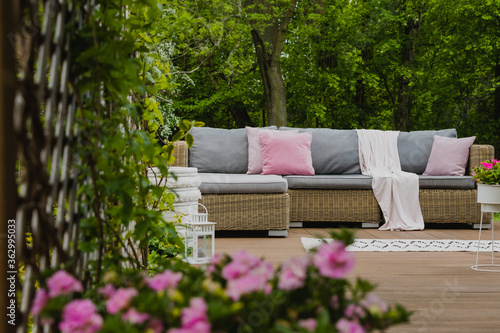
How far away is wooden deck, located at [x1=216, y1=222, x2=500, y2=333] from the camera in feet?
7.13

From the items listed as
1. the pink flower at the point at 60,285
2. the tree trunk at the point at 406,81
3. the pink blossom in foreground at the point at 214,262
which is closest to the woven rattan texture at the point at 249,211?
the pink blossom in foreground at the point at 214,262

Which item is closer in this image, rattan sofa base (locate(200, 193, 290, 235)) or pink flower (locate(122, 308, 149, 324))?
pink flower (locate(122, 308, 149, 324))

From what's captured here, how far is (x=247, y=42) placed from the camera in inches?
417

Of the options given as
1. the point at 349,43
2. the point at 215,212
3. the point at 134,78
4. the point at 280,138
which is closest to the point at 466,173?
→ the point at 280,138

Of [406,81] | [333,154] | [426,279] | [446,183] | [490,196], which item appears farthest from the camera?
[406,81]

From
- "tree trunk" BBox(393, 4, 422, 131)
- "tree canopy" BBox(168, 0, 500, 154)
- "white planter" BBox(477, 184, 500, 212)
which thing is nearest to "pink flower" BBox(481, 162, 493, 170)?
"white planter" BBox(477, 184, 500, 212)

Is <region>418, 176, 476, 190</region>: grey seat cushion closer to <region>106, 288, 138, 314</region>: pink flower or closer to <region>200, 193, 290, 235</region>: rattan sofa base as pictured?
<region>200, 193, 290, 235</region>: rattan sofa base

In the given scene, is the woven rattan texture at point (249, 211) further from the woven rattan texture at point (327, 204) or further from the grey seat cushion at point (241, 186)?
the woven rattan texture at point (327, 204)

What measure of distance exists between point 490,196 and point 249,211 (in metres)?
2.00

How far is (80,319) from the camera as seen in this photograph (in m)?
0.65

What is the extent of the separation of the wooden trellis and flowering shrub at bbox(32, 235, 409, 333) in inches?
5.5

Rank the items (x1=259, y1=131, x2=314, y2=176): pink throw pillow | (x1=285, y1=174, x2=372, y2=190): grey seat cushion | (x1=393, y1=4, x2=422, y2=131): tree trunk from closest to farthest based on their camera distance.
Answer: (x1=285, y1=174, x2=372, y2=190): grey seat cushion < (x1=259, y1=131, x2=314, y2=176): pink throw pillow < (x1=393, y1=4, x2=422, y2=131): tree trunk

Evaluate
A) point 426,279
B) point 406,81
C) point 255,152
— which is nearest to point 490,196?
point 426,279

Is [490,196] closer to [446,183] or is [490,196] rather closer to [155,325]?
[446,183]
